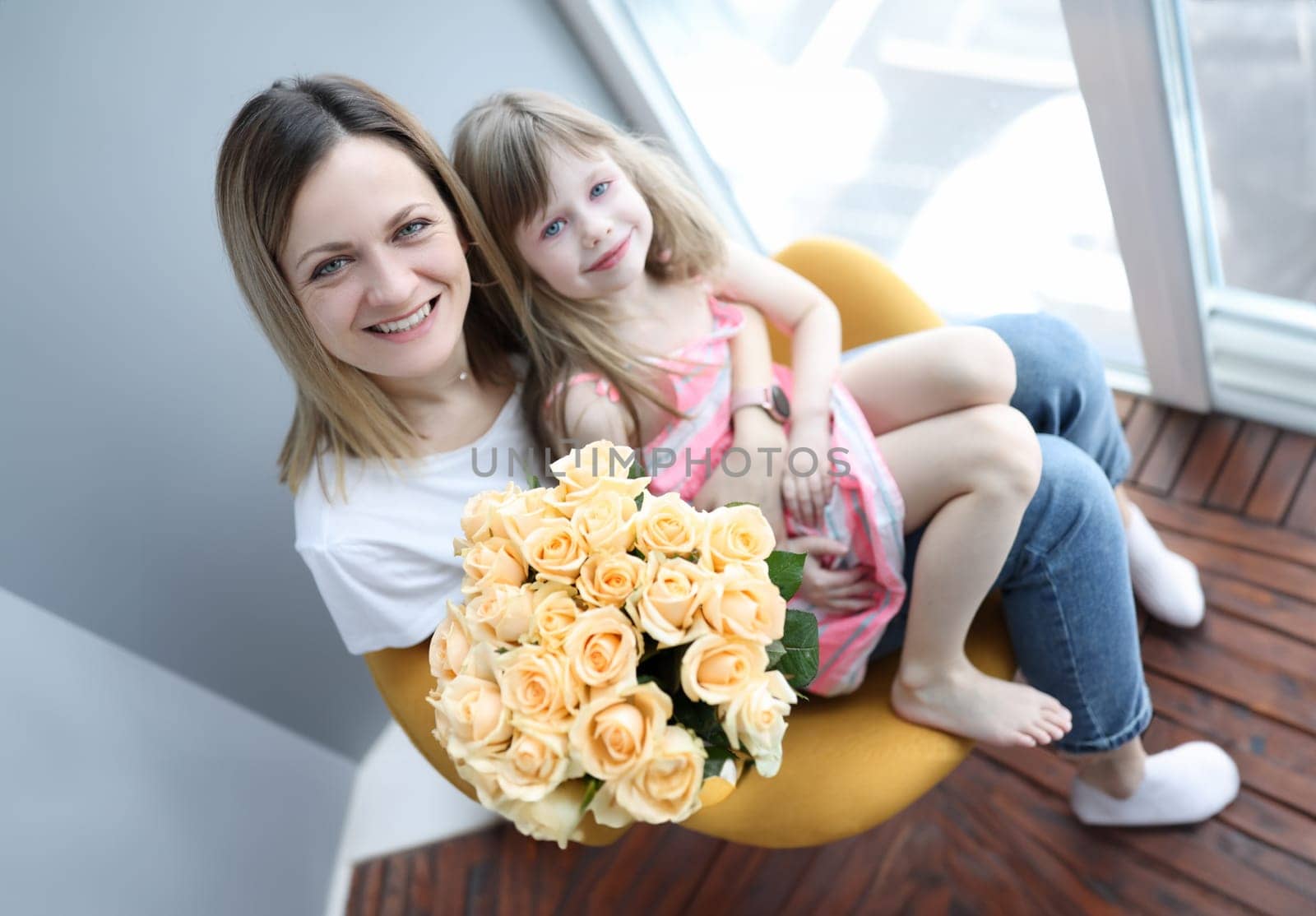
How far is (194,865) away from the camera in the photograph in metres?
1.39

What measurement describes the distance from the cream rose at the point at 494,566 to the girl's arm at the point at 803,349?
20.4 inches

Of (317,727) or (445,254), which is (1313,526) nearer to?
(445,254)

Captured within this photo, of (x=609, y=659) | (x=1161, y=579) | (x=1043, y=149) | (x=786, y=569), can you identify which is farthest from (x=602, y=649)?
(x=1043, y=149)

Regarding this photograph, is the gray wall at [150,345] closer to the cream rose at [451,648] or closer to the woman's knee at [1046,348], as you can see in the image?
the cream rose at [451,648]

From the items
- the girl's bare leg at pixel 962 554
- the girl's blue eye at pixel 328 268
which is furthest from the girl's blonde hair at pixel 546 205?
the girl's bare leg at pixel 962 554

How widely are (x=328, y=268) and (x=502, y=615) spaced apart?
50 centimetres

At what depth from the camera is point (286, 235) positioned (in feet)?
3.54

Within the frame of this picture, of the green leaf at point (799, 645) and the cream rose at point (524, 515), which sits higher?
the cream rose at point (524, 515)

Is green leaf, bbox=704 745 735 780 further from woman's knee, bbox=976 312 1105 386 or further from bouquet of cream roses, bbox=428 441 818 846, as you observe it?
woman's knee, bbox=976 312 1105 386

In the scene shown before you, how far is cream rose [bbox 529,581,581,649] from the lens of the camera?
82 cm

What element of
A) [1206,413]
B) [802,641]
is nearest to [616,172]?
[802,641]

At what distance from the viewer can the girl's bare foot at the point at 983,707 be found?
1237 millimetres

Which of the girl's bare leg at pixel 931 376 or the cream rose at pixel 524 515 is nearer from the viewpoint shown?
the cream rose at pixel 524 515

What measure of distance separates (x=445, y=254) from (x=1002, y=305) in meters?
1.62
